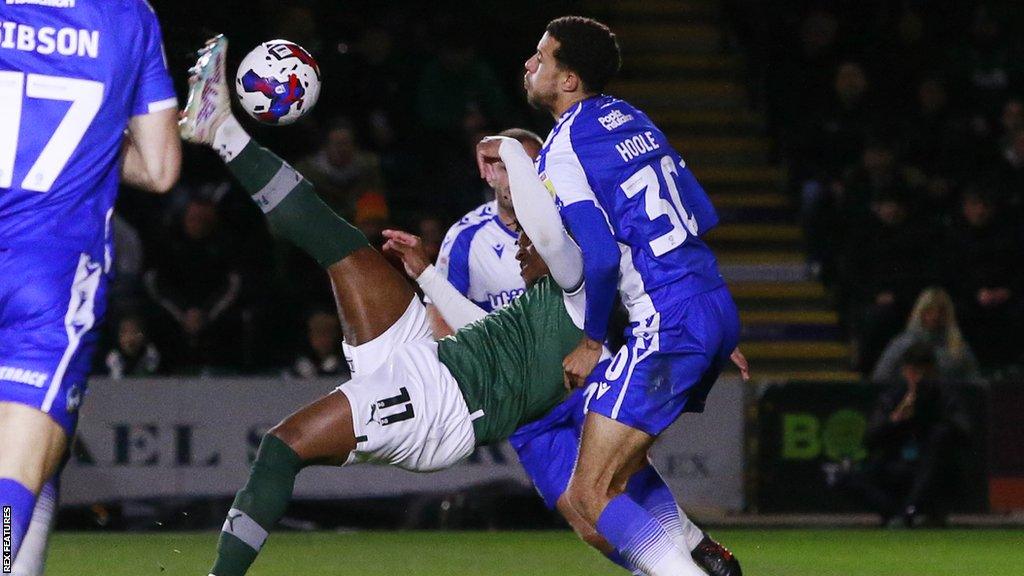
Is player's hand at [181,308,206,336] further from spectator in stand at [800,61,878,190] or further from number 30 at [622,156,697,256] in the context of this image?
number 30 at [622,156,697,256]

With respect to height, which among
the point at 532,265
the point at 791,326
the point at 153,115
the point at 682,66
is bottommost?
the point at 791,326

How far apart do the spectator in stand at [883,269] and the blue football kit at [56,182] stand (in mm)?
10245

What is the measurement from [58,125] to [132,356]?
778cm

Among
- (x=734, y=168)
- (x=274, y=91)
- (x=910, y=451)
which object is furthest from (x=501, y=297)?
(x=734, y=168)

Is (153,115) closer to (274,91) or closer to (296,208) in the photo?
(296,208)

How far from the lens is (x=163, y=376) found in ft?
39.3

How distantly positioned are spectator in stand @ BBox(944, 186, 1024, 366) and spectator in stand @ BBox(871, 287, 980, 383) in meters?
1.12

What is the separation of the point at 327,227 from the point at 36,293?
5.78 ft

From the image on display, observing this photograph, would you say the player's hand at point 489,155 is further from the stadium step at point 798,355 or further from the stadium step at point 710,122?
the stadium step at point 710,122

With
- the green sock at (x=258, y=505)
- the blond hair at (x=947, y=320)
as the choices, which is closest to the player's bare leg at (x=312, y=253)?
the green sock at (x=258, y=505)

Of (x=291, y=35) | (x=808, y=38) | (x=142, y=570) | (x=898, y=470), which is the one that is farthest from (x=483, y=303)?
(x=808, y=38)

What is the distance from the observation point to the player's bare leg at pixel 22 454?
169 inches

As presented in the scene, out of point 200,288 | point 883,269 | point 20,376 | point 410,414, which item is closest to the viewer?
point 20,376

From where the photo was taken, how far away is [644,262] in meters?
5.89
